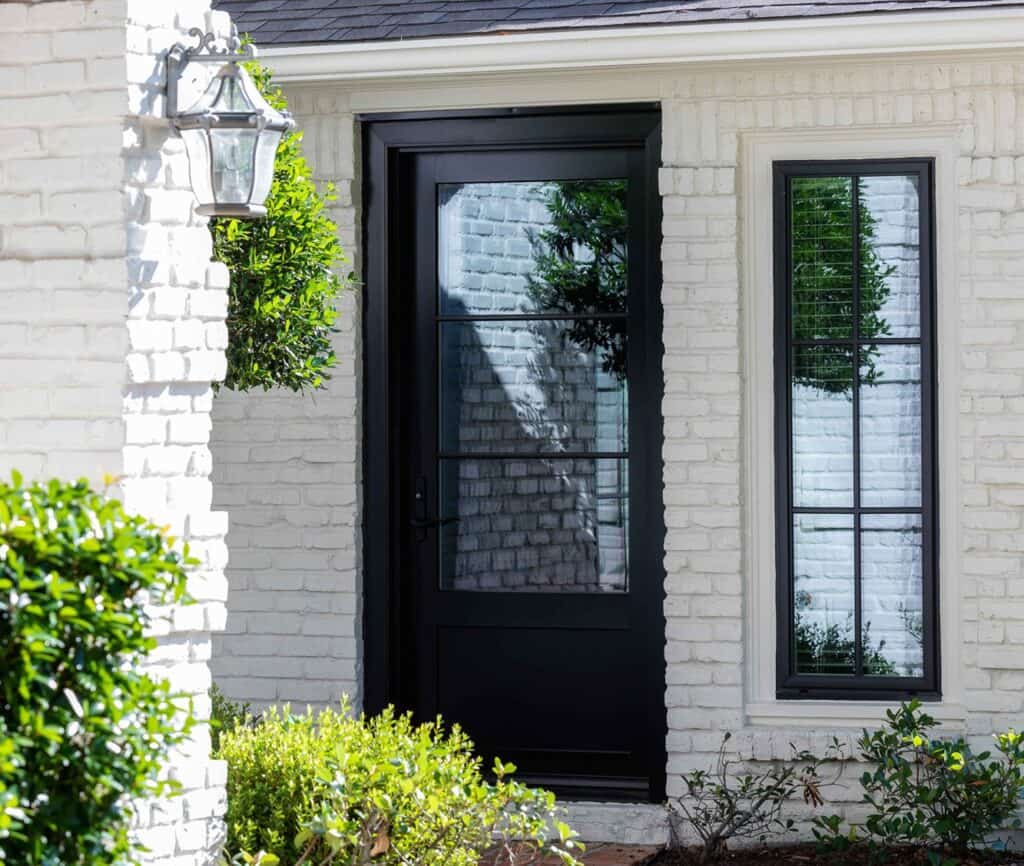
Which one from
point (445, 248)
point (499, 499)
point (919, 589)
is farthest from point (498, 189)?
point (919, 589)

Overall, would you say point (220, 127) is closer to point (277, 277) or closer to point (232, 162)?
point (232, 162)

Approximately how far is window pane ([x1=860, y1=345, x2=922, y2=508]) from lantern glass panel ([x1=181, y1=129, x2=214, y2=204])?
300cm

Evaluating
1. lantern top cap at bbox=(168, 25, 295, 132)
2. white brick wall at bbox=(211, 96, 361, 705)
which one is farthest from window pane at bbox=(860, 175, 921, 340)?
lantern top cap at bbox=(168, 25, 295, 132)

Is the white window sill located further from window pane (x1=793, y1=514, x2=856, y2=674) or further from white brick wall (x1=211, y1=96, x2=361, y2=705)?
white brick wall (x1=211, y1=96, x2=361, y2=705)

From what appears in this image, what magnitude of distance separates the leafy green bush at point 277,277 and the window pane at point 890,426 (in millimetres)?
2207

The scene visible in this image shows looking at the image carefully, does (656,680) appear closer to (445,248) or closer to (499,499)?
(499,499)

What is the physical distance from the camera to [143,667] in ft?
13.8

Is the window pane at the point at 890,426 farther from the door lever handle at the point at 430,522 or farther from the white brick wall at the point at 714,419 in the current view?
the door lever handle at the point at 430,522

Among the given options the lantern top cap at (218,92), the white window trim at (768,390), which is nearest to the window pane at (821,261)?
the white window trim at (768,390)

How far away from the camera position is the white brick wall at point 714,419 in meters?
6.15

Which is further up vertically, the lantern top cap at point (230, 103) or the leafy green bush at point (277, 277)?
the lantern top cap at point (230, 103)

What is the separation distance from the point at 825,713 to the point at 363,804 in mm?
2270

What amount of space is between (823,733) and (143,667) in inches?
117

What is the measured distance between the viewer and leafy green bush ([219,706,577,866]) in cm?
454
